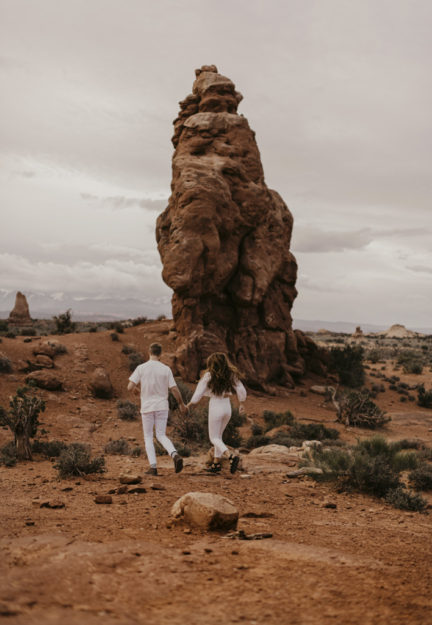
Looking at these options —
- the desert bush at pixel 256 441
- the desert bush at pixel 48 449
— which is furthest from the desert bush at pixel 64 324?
the desert bush at pixel 256 441

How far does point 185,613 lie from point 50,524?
2.70 m

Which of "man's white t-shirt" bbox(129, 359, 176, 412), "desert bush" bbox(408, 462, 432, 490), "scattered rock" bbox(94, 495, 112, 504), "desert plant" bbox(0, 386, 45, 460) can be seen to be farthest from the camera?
"desert plant" bbox(0, 386, 45, 460)

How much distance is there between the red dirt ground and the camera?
2795 mm

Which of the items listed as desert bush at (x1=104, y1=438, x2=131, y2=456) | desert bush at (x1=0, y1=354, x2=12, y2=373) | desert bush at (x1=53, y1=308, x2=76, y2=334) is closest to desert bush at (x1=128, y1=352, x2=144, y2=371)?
desert bush at (x1=0, y1=354, x2=12, y2=373)

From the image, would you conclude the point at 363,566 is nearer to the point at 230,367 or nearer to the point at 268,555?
the point at 268,555

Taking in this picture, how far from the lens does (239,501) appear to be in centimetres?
639

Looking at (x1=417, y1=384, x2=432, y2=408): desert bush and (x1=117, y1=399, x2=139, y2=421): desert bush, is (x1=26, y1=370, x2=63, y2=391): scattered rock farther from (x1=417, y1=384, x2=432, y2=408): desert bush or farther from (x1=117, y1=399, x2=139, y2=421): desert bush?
(x1=417, y1=384, x2=432, y2=408): desert bush

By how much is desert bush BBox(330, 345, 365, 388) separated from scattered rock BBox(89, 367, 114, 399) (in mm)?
14927

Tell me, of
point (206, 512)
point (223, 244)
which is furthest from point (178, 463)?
point (223, 244)

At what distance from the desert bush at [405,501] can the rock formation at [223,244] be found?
13713 millimetres

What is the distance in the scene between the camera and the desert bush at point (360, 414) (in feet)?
59.0

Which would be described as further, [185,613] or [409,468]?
[409,468]

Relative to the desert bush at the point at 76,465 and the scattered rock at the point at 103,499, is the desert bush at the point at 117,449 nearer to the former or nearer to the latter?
the desert bush at the point at 76,465

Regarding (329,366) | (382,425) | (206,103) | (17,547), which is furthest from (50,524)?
(329,366)
